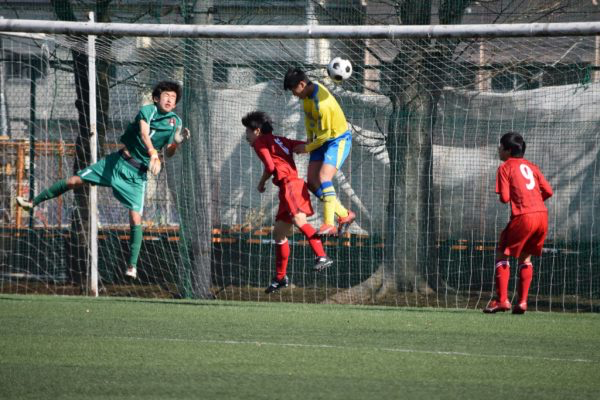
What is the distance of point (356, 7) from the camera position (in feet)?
43.1

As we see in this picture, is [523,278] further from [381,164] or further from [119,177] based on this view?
[119,177]

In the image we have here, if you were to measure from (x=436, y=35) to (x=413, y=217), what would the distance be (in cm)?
300

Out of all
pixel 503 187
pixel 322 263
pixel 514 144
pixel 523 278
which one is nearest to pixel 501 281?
pixel 523 278

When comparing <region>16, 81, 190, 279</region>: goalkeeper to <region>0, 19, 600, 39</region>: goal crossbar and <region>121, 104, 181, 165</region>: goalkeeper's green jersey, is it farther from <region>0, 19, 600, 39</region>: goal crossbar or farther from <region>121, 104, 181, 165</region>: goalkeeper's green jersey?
<region>0, 19, 600, 39</region>: goal crossbar

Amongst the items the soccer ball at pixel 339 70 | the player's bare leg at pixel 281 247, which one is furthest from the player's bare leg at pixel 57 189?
the soccer ball at pixel 339 70

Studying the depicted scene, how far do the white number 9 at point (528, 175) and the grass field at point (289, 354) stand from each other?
1237 mm

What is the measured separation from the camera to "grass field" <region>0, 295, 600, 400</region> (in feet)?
15.8

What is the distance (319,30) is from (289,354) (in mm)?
5117

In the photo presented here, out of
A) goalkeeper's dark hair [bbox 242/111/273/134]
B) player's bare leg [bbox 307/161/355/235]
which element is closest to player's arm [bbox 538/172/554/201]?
player's bare leg [bbox 307/161/355/235]

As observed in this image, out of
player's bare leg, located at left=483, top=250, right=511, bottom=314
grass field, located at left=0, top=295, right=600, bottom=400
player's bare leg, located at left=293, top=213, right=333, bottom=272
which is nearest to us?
grass field, located at left=0, top=295, right=600, bottom=400

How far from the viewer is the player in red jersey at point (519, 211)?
8883 millimetres

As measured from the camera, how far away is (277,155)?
9.77 meters

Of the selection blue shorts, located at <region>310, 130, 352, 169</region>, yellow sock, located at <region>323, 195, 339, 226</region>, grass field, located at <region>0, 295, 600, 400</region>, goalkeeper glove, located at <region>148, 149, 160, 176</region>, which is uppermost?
blue shorts, located at <region>310, 130, 352, 169</region>

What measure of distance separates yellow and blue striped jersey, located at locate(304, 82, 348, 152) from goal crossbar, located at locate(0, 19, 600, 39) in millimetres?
1144
